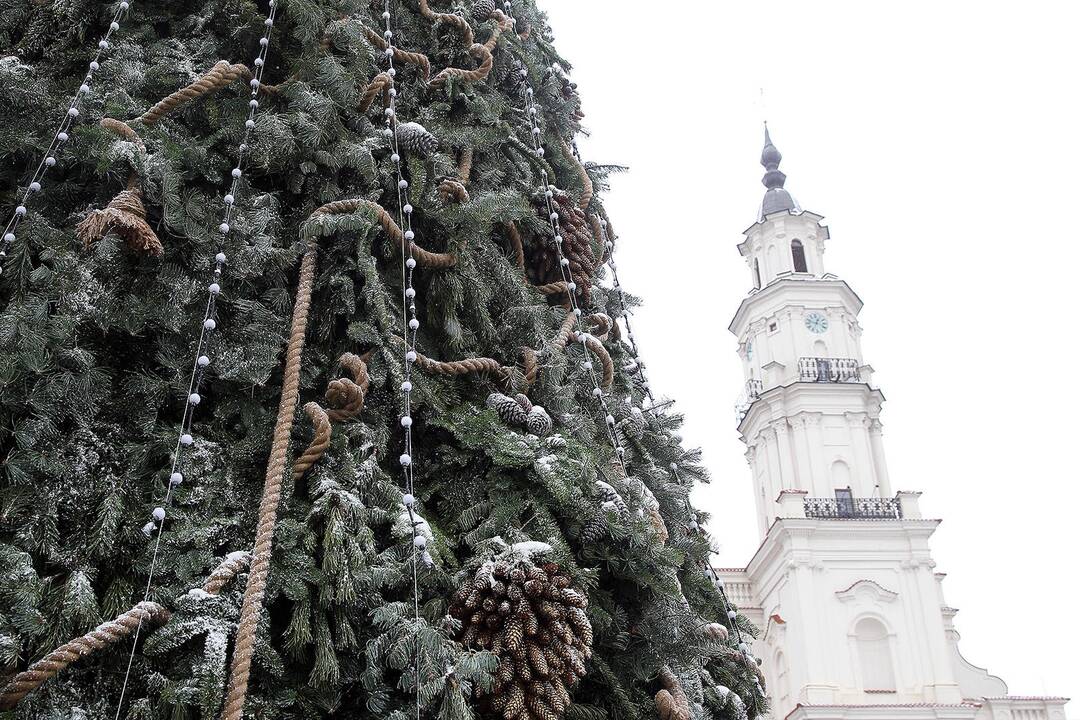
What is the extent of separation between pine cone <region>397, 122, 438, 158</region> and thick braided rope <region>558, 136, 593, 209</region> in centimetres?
60

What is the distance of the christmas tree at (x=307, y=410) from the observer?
145 cm

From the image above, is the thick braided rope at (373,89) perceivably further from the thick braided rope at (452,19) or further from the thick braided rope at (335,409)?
the thick braided rope at (335,409)

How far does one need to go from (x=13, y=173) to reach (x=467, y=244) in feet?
3.02

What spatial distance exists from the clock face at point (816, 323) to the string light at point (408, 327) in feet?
63.9

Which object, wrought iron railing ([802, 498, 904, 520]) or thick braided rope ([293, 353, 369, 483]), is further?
wrought iron railing ([802, 498, 904, 520])

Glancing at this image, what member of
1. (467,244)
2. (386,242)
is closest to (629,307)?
(467,244)

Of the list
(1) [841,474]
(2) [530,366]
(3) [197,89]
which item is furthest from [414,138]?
(1) [841,474]

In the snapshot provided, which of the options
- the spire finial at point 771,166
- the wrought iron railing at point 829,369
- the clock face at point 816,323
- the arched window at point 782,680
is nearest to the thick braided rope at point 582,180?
the arched window at point 782,680

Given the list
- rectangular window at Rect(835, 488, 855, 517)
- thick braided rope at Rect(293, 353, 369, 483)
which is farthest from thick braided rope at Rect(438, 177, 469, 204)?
rectangular window at Rect(835, 488, 855, 517)

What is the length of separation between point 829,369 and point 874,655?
19.6 feet

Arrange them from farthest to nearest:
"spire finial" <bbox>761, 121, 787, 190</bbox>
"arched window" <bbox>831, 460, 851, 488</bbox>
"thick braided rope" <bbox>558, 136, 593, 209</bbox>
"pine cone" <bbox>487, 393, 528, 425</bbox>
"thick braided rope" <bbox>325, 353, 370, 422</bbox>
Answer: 1. "spire finial" <bbox>761, 121, 787, 190</bbox>
2. "arched window" <bbox>831, 460, 851, 488</bbox>
3. "thick braided rope" <bbox>558, 136, 593, 209</bbox>
4. "pine cone" <bbox>487, 393, 528, 425</bbox>
5. "thick braided rope" <bbox>325, 353, 370, 422</bbox>

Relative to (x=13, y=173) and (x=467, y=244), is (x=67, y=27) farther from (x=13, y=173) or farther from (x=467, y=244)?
(x=467, y=244)

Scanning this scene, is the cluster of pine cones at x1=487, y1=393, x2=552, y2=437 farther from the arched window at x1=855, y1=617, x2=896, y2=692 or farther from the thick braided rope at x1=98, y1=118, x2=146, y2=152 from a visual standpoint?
the arched window at x1=855, y1=617, x2=896, y2=692

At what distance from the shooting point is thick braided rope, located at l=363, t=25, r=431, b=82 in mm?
2252
